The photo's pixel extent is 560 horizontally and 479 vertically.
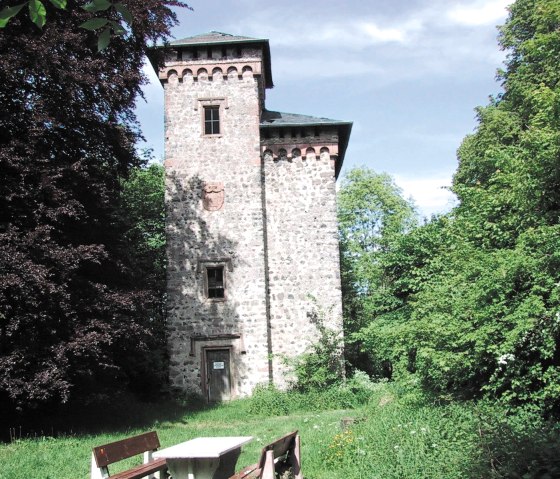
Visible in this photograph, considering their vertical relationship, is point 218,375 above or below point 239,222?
below

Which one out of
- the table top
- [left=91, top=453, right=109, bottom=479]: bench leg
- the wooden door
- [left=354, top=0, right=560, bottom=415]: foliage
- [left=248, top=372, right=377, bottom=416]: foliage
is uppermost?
[left=354, top=0, right=560, bottom=415]: foliage

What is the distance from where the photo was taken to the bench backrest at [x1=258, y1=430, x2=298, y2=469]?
5500 millimetres

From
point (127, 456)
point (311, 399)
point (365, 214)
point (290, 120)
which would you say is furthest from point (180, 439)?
point (365, 214)

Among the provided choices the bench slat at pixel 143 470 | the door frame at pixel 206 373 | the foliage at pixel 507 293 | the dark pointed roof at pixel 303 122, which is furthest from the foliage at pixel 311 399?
the bench slat at pixel 143 470

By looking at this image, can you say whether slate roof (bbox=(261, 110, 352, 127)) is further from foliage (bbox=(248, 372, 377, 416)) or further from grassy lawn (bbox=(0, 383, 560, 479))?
grassy lawn (bbox=(0, 383, 560, 479))

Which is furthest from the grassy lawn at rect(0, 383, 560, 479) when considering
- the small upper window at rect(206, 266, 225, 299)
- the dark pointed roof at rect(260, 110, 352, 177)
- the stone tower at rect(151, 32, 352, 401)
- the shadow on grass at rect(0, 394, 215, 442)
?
the dark pointed roof at rect(260, 110, 352, 177)

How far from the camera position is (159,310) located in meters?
23.7

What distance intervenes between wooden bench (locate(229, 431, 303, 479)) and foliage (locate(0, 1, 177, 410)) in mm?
6172

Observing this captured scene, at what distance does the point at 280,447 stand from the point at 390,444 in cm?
147

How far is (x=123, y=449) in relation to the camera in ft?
20.9

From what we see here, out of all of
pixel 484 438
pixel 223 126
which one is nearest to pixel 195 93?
pixel 223 126

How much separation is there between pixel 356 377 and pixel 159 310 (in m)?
9.36

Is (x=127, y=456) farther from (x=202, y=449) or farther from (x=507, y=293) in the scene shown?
(x=507, y=293)

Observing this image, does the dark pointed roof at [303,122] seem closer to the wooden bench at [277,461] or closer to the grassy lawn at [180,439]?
the grassy lawn at [180,439]
